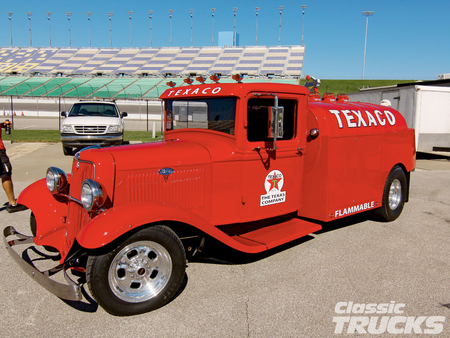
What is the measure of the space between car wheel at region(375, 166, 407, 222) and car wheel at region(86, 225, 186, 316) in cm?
388

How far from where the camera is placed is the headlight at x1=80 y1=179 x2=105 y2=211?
126 inches

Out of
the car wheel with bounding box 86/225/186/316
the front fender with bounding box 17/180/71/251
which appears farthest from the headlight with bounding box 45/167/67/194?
the car wheel with bounding box 86/225/186/316

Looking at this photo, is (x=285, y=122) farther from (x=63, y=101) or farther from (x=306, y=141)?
(x=63, y=101)

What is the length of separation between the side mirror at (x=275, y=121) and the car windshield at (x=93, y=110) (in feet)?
34.3

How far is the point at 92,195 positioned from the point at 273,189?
7.16 ft

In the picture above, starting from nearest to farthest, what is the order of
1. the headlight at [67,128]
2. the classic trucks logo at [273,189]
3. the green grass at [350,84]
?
the classic trucks logo at [273,189]
the headlight at [67,128]
the green grass at [350,84]

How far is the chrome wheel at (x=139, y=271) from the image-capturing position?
3232 millimetres

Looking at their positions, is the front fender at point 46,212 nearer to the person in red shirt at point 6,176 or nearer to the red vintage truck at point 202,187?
the red vintage truck at point 202,187

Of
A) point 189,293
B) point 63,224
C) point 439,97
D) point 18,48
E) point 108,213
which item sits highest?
point 18,48

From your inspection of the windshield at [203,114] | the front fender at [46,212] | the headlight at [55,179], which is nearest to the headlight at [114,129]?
the front fender at [46,212]

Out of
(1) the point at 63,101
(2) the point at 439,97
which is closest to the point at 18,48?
(1) the point at 63,101

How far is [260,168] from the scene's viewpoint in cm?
429

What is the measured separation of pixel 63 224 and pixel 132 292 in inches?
56.8

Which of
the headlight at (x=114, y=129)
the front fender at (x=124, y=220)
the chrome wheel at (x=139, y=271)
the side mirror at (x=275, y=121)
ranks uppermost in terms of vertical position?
the side mirror at (x=275, y=121)
